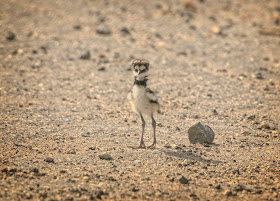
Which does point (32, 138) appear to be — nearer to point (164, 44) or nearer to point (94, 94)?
point (94, 94)

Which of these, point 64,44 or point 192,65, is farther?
point 64,44

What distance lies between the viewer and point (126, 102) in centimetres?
878

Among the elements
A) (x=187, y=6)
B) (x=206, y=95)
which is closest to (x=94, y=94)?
(x=206, y=95)

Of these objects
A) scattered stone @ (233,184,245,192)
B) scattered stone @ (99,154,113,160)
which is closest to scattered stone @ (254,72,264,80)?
scattered stone @ (233,184,245,192)

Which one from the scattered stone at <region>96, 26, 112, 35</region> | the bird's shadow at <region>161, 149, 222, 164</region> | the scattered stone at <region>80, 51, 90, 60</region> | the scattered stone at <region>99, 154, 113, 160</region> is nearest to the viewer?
the scattered stone at <region>99, 154, 113, 160</region>

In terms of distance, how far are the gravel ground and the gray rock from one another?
113 millimetres

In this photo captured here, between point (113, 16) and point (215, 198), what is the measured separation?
35.5 ft

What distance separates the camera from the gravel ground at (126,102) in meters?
5.46

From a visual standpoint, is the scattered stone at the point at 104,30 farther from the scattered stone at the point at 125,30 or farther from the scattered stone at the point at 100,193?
the scattered stone at the point at 100,193

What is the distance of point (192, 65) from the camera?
11.1 meters

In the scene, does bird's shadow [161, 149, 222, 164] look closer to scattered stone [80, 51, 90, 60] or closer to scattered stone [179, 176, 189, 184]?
scattered stone [179, 176, 189, 184]

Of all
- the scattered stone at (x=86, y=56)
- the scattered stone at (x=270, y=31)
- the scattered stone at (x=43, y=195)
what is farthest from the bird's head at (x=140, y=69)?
A: the scattered stone at (x=270, y=31)

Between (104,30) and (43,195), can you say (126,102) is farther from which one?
(104,30)

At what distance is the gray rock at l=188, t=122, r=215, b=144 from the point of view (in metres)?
6.61
